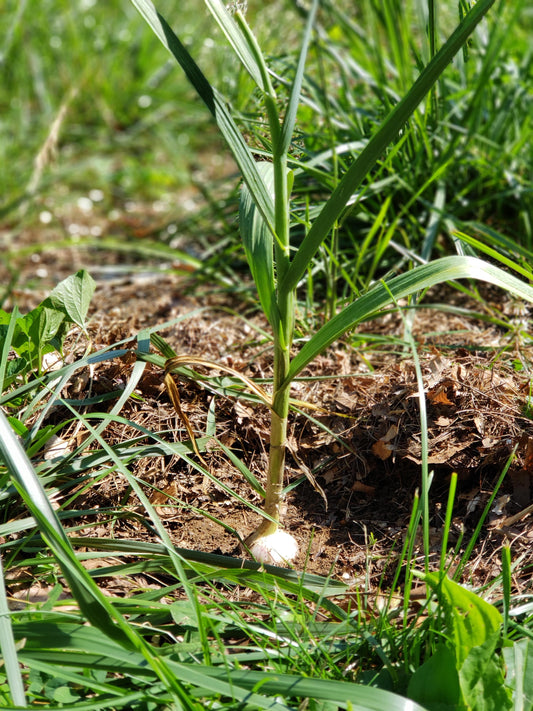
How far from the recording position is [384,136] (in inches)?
42.7

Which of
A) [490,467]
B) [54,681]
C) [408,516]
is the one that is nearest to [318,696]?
[54,681]

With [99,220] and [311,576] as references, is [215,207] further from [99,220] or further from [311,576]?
[311,576]

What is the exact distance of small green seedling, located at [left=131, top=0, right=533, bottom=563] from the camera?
108cm

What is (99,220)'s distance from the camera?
3574 mm

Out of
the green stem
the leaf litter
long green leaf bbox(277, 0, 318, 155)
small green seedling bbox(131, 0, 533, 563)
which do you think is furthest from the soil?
long green leaf bbox(277, 0, 318, 155)

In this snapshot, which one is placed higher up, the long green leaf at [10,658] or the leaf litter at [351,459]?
the long green leaf at [10,658]

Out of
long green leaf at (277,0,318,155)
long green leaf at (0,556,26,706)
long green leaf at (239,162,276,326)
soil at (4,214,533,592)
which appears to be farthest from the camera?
soil at (4,214,533,592)

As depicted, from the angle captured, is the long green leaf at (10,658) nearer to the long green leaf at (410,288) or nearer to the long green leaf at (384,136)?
the long green leaf at (410,288)

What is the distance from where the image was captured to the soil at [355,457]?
1475 millimetres

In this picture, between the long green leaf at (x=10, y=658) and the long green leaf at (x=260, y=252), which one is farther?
A: the long green leaf at (x=260, y=252)

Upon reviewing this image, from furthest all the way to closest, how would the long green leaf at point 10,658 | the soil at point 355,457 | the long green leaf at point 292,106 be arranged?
the soil at point 355,457
the long green leaf at point 292,106
the long green leaf at point 10,658

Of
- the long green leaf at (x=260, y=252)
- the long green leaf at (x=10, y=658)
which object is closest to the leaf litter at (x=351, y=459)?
the long green leaf at (x=260, y=252)

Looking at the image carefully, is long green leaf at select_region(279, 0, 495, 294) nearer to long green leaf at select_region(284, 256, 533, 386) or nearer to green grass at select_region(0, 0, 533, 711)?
green grass at select_region(0, 0, 533, 711)

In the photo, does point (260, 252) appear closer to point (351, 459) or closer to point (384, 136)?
point (384, 136)
